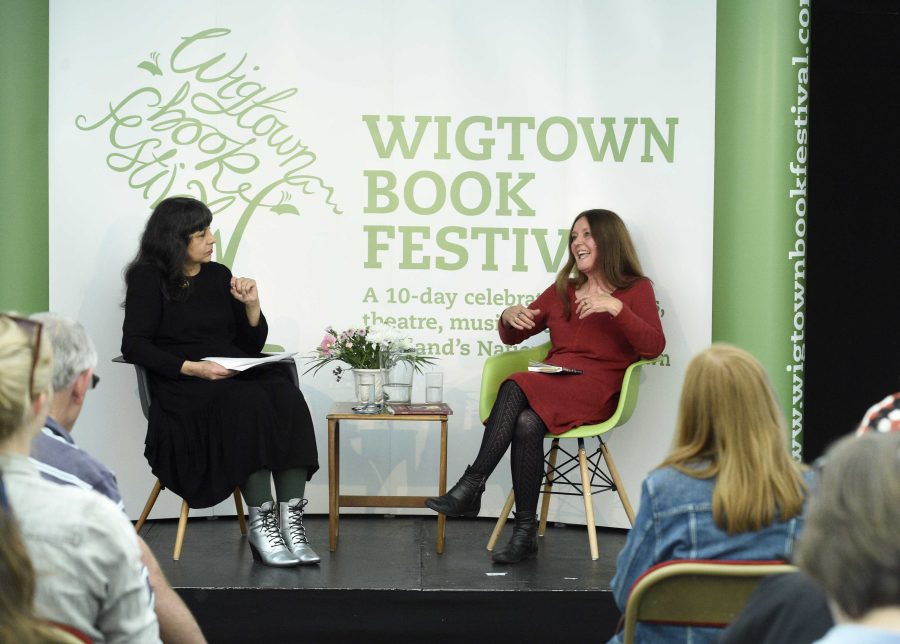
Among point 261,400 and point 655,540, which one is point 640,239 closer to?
point 261,400

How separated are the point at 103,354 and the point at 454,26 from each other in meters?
2.35

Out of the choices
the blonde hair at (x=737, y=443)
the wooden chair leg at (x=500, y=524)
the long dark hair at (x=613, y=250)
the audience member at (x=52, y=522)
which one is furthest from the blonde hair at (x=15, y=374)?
the long dark hair at (x=613, y=250)

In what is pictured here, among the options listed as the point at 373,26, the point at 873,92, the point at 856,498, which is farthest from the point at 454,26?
the point at 856,498

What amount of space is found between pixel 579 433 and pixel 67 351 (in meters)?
2.52

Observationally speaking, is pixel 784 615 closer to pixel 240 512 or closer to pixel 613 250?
pixel 613 250

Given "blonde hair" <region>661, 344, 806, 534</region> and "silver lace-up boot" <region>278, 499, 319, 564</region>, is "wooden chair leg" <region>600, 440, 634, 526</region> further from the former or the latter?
"blonde hair" <region>661, 344, 806, 534</region>

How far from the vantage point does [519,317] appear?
14.9 ft

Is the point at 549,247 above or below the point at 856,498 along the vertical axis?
above

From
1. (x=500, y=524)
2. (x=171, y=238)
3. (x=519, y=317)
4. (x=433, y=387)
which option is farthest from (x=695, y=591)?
(x=171, y=238)

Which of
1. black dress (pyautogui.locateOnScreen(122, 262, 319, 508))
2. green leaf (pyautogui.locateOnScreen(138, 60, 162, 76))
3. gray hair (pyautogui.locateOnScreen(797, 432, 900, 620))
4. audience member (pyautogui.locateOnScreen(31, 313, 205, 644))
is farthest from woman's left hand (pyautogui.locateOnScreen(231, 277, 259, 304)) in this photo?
gray hair (pyautogui.locateOnScreen(797, 432, 900, 620))

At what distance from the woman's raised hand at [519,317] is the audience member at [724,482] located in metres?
2.53

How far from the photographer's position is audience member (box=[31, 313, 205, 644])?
195 centimetres

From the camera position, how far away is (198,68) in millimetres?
4891

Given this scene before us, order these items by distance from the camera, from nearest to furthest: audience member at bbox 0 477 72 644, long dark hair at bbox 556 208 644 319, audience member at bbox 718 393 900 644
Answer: audience member at bbox 0 477 72 644 → audience member at bbox 718 393 900 644 → long dark hair at bbox 556 208 644 319
